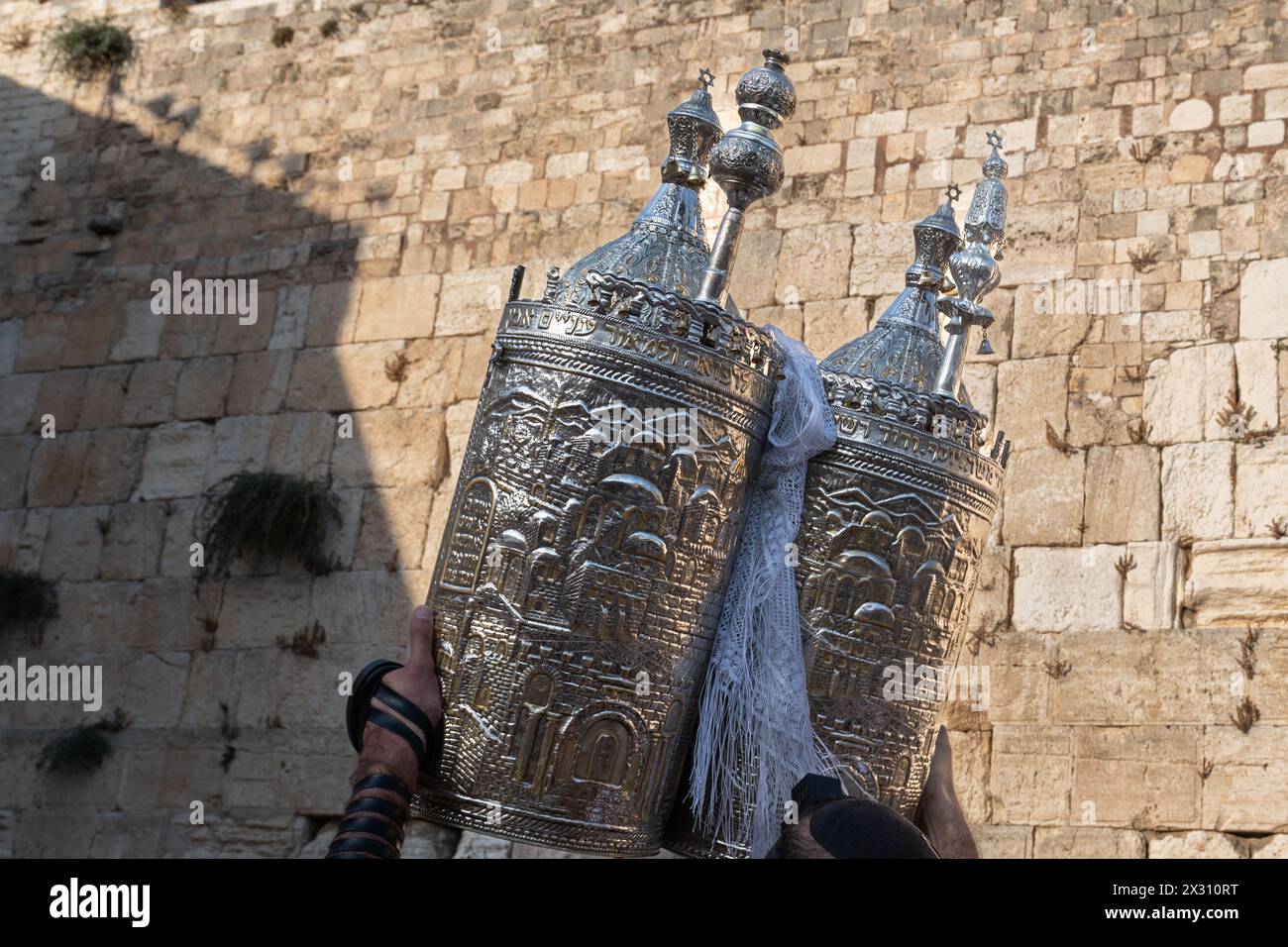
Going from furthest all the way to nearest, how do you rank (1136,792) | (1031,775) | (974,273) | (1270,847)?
(1031,775)
(1136,792)
(1270,847)
(974,273)

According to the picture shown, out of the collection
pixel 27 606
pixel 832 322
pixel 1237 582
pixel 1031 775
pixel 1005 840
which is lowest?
pixel 1005 840

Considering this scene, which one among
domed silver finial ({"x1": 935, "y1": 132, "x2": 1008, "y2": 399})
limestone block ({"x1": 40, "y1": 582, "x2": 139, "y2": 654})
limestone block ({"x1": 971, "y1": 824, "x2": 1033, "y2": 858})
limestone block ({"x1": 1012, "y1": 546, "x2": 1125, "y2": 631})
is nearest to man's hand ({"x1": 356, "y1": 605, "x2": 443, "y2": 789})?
domed silver finial ({"x1": 935, "y1": 132, "x2": 1008, "y2": 399})

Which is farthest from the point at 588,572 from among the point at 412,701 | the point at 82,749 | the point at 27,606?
the point at 27,606

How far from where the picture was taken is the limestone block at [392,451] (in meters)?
7.50

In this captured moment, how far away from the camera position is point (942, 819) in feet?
9.14

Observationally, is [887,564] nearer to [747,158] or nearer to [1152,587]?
[747,158]

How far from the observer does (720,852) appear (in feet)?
8.53

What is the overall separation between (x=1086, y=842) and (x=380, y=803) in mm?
3966

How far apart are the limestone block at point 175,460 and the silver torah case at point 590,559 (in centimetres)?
591

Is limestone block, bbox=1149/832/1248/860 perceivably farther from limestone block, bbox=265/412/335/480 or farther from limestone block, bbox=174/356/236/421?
limestone block, bbox=174/356/236/421

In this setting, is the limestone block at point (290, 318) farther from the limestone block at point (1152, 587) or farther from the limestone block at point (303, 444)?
the limestone block at point (1152, 587)

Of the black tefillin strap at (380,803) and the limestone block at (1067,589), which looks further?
the limestone block at (1067,589)

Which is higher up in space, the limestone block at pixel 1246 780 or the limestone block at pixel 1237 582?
the limestone block at pixel 1237 582

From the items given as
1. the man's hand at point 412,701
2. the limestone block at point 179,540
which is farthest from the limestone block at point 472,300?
the man's hand at point 412,701
